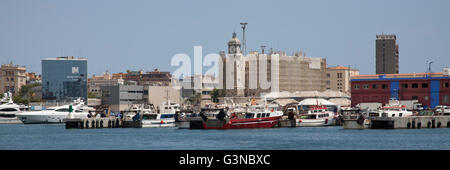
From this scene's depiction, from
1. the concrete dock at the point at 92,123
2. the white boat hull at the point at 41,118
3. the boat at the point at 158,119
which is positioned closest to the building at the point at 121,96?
the white boat hull at the point at 41,118

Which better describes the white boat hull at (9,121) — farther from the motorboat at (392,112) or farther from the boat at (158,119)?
the motorboat at (392,112)

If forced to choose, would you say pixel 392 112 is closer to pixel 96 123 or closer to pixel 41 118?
pixel 96 123

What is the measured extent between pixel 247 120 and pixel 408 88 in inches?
1648

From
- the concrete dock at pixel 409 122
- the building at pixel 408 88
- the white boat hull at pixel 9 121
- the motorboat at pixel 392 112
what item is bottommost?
the white boat hull at pixel 9 121

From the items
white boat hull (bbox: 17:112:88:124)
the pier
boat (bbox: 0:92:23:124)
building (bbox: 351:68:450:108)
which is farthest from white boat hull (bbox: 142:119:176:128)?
boat (bbox: 0:92:23:124)

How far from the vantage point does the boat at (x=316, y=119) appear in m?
101

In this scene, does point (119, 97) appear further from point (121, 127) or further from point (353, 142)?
point (353, 142)

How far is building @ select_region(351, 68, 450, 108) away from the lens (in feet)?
394

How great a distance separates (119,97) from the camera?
191750 mm

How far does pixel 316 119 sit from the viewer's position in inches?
3989

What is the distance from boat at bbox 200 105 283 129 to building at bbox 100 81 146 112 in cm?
→ 9908

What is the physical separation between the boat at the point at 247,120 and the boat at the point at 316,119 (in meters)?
6.59

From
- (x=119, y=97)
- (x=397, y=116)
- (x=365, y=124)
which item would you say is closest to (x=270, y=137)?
(x=365, y=124)
